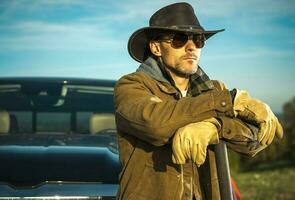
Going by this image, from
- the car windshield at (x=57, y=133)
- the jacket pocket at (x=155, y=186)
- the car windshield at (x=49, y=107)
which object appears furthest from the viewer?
the car windshield at (x=49, y=107)

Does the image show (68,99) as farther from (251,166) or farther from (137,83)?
(251,166)

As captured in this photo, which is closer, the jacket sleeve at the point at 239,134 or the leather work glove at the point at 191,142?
the leather work glove at the point at 191,142

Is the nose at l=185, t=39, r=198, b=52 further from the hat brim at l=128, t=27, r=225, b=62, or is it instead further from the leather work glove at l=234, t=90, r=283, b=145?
the leather work glove at l=234, t=90, r=283, b=145

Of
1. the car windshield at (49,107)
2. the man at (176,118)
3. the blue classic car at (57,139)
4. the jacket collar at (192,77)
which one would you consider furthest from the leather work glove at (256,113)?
the car windshield at (49,107)

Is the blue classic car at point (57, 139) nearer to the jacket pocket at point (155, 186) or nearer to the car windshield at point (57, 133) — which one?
the car windshield at point (57, 133)

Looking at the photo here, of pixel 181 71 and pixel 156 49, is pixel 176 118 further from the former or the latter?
pixel 156 49

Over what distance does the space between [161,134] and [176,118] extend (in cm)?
9

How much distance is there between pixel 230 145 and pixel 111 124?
7.74ft

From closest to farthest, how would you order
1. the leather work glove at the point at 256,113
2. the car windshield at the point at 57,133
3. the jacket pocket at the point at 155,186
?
the leather work glove at the point at 256,113 → the jacket pocket at the point at 155,186 → the car windshield at the point at 57,133

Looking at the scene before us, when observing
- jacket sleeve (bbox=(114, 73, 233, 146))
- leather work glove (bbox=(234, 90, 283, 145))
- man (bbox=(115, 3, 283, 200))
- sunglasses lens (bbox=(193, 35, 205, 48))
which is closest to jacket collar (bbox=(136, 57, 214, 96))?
man (bbox=(115, 3, 283, 200))

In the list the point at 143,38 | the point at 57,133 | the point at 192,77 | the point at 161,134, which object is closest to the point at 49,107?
the point at 57,133

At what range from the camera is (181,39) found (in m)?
2.70

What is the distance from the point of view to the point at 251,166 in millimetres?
25500

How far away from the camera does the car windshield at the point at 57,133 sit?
3318 mm
